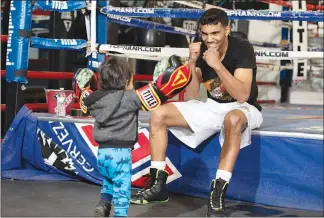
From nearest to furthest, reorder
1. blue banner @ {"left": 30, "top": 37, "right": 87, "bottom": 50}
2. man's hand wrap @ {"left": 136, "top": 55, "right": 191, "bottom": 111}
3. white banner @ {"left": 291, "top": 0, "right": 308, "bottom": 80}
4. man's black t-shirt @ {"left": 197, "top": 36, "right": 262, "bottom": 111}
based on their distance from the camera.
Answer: man's hand wrap @ {"left": 136, "top": 55, "right": 191, "bottom": 111} < man's black t-shirt @ {"left": 197, "top": 36, "right": 262, "bottom": 111} < blue banner @ {"left": 30, "top": 37, "right": 87, "bottom": 50} < white banner @ {"left": 291, "top": 0, "right": 308, "bottom": 80}

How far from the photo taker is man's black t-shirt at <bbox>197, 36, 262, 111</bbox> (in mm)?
2373

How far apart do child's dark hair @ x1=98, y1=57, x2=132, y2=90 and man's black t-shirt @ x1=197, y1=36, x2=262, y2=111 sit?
1.85 ft

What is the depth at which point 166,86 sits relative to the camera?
1918 millimetres

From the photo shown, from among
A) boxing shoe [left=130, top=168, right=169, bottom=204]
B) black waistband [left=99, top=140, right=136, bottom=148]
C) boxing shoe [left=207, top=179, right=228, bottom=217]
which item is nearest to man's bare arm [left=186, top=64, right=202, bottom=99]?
boxing shoe [left=130, top=168, right=169, bottom=204]

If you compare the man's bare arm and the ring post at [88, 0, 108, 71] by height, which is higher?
the ring post at [88, 0, 108, 71]

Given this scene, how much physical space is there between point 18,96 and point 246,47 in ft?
4.44

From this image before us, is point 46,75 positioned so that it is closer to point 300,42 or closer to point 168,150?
point 168,150

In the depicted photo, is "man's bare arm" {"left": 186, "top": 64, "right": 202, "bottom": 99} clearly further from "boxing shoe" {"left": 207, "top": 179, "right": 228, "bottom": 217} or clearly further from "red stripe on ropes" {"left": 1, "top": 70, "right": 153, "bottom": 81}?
"red stripe on ropes" {"left": 1, "top": 70, "right": 153, "bottom": 81}

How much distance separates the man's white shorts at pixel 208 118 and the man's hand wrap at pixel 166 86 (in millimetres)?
535

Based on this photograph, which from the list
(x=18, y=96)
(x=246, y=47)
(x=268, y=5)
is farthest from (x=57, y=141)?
(x=268, y=5)

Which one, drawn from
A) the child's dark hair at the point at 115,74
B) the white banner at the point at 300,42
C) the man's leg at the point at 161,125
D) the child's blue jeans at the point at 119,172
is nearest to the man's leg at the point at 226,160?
the man's leg at the point at 161,125

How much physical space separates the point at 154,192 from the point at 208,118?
0.39m

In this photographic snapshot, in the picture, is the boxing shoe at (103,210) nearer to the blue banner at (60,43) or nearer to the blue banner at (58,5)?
the blue banner at (60,43)

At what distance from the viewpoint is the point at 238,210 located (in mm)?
2406
